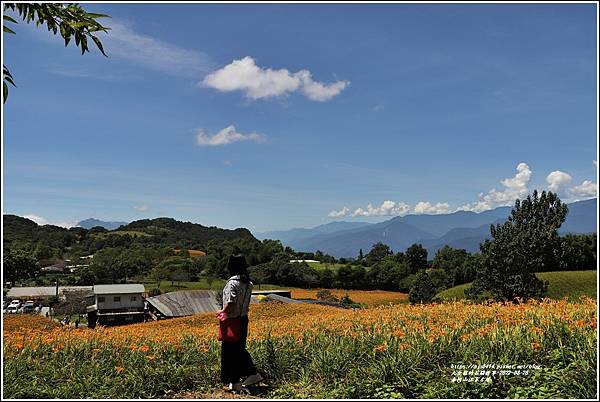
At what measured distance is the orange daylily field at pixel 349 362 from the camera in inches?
197

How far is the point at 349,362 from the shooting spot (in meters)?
5.80

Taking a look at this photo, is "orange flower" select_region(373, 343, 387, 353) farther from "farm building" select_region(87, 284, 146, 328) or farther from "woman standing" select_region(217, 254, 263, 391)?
"farm building" select_region(87, 284, 146, 328)

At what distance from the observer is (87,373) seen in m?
5.88

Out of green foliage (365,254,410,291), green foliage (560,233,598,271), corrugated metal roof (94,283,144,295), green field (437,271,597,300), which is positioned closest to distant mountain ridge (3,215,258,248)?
A: green foliage (365,254,410,291)

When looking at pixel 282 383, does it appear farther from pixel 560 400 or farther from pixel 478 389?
pixel 560 400

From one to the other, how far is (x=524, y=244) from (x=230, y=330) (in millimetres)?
26902

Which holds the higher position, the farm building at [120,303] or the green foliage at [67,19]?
the green foliage at [67,19]

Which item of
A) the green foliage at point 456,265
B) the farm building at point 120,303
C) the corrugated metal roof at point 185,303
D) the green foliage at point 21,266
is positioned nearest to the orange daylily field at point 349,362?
the corrugated metal roof at point 185,303

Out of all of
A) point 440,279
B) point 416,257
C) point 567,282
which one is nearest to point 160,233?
point 416,257

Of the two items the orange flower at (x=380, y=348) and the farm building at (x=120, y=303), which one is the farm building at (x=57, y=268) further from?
the orange flower at (x=380, y=348)

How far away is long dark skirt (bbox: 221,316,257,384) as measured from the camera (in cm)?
573

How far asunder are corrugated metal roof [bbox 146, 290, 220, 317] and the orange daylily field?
97.4ft

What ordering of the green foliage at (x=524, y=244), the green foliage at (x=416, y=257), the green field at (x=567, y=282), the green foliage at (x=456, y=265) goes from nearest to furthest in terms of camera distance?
1. the green foliage at (x=524, y=244)
2. the green field at (x=567, y=282)
3. the green foliage at (x=456, y=265)
4. the green foliage at (x=416, y=257)

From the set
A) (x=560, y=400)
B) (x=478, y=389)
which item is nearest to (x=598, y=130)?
(x=560, y=400)
